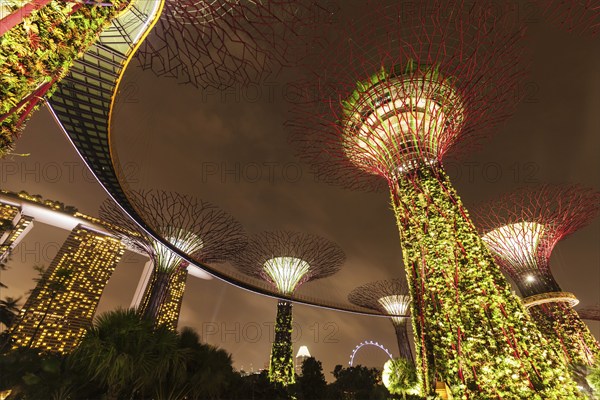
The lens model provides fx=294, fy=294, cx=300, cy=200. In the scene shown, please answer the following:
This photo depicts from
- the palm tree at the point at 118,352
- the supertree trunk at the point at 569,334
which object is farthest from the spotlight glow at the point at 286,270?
the supertree trunk at the point at 569,334

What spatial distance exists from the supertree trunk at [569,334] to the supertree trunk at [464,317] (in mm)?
12164

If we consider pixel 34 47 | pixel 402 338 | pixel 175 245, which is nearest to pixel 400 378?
pixel 175 245

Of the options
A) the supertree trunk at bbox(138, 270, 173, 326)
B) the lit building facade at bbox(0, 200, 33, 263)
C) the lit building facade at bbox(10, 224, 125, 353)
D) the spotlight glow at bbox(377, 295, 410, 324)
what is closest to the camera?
the supertree trunk at bbox(138, 270, 173, 326)

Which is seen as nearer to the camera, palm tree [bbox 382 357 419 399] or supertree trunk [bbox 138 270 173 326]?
palm tree [bbox 382 357 419 399]

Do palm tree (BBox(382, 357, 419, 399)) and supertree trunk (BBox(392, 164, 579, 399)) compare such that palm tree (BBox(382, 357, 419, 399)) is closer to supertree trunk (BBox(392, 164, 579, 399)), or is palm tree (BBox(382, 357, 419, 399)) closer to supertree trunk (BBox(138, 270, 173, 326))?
supertree trunk (BBox(392, 164, 579, 399))

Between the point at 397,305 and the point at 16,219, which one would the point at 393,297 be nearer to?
the point at 397,305

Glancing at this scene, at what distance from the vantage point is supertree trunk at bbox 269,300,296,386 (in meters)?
18.6

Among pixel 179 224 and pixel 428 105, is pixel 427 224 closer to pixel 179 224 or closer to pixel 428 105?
pixel 428 105

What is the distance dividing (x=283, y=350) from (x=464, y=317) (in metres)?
15.6

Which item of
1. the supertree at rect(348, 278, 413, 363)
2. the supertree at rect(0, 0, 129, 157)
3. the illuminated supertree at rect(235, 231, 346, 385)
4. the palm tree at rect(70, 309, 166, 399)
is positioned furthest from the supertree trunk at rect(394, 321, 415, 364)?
the supertree at rect(0, 0, 129, 157)

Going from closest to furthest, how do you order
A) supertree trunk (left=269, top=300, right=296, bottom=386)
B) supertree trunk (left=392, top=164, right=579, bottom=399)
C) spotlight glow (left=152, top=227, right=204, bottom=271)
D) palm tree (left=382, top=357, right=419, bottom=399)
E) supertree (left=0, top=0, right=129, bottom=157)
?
supertree (left=0, top=0, right=129, bottom=157) < supertree trunk (left=392, top=164, right=579, bottom=399) < palm tree (left=382, top=357, right=419, bottom=399) < supertree trunk (left=269, top=300, right=296, bottom=386) < spotlight glow (left=152, top=227, right=204, bottom=271)

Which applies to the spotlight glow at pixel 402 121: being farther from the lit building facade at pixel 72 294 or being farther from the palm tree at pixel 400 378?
the lit building facade at pixel 72 294

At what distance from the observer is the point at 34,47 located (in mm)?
2785

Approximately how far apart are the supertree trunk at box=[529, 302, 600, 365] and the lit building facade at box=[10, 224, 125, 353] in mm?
58318
